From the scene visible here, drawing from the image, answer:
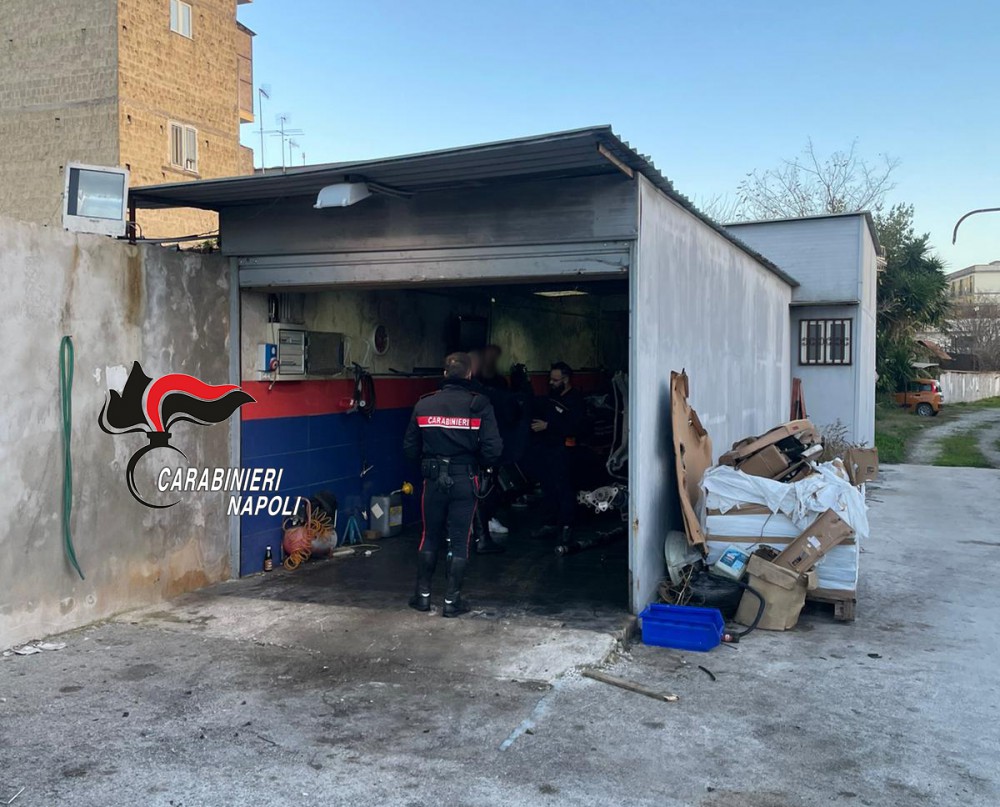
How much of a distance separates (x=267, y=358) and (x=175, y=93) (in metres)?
21.1

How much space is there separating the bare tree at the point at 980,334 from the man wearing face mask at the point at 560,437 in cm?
5160

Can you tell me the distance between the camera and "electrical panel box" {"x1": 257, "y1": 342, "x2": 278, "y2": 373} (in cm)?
696

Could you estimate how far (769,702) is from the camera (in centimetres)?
467

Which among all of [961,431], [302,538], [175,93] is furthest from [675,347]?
[961,431]

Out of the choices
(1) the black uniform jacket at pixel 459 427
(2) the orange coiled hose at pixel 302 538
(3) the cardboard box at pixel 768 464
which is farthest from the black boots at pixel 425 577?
(3) the cardboard box at pixel 768 464

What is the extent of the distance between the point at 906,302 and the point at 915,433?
412cm

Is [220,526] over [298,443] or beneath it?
beneath

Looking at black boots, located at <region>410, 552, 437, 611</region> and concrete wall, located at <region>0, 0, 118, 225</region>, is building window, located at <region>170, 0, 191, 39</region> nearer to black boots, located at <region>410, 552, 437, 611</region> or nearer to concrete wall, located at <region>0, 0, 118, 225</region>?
concrete wall, located at <region>0, 0, 118, 225</region>

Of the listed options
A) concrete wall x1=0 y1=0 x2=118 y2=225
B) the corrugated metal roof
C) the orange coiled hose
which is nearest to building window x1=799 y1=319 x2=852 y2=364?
the corrugated metal roof

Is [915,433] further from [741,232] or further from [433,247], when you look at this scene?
[433,247]

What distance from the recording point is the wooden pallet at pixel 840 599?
241 inches

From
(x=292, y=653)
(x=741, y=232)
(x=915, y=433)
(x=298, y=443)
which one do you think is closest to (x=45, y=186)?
(x=741, y=232)

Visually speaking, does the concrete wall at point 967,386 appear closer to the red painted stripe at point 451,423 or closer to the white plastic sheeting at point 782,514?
the white plastic sheeting at point 782,514

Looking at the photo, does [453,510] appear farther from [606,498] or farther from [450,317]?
[450,317]
